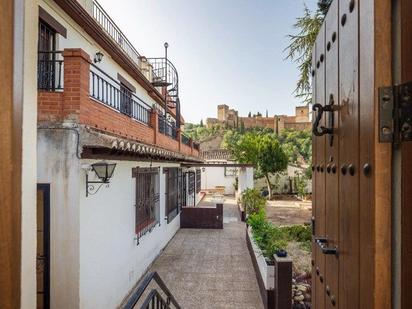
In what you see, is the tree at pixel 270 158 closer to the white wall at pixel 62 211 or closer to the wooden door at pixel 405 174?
the white wall at pixel 62 211

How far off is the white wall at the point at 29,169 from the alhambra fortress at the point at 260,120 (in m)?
74.4

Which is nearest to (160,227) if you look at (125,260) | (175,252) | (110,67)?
(175,252)

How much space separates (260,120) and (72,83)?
79.5m

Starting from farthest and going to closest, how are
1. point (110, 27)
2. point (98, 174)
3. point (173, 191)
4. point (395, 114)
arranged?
point (173, 191), point (110, 27), point (98, 174), point (395, 114)

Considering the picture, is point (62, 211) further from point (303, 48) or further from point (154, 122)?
point (303, 48)

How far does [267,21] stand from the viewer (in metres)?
8.99

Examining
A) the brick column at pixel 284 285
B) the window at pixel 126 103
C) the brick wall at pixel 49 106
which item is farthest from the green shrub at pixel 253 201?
the brick wall at pixel 49 106

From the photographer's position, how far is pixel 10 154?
95 centimetres

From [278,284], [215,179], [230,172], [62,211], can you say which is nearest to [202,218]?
[278,284]

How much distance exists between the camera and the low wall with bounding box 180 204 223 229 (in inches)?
529

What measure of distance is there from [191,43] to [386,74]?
985 cm

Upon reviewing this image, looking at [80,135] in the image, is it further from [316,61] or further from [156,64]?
[156,64]

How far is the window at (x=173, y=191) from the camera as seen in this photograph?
439 inches

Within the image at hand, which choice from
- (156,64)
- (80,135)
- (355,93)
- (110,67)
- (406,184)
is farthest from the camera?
(156,64)
